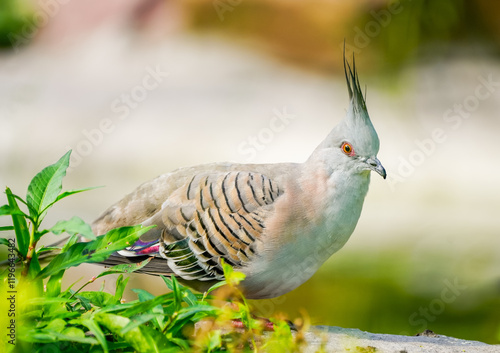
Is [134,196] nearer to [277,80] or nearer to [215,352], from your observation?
[215,352]

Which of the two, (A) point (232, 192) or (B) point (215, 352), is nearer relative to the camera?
(B) point (215, 352)

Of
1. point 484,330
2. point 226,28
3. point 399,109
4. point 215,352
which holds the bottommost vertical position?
point 484,330

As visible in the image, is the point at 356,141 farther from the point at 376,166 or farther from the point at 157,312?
the point at 157,312

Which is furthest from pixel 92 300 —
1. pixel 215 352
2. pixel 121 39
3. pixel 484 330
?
pixel 121 39

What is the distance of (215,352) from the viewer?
1.40 m

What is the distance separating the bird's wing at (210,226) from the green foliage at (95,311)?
66 cm

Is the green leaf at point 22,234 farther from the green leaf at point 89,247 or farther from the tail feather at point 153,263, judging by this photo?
the tail feather at point 153,263

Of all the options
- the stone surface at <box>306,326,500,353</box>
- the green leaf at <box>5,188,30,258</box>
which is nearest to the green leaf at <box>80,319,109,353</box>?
the green leaf at <box>5,188,30,258</box>

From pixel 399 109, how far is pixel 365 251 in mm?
1219

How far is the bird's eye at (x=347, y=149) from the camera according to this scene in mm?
2109

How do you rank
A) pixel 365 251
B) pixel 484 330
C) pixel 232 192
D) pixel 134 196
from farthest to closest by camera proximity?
pixel 365 251 < pixel 484 330 < pixel 134 196 < pixel 232 192

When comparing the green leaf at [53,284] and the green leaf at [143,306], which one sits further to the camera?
the green leaf at [53,284]

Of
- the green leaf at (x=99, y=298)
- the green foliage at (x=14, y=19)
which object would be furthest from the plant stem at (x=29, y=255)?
the green foliage at (x=14, y=19)

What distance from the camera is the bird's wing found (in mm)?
2191
